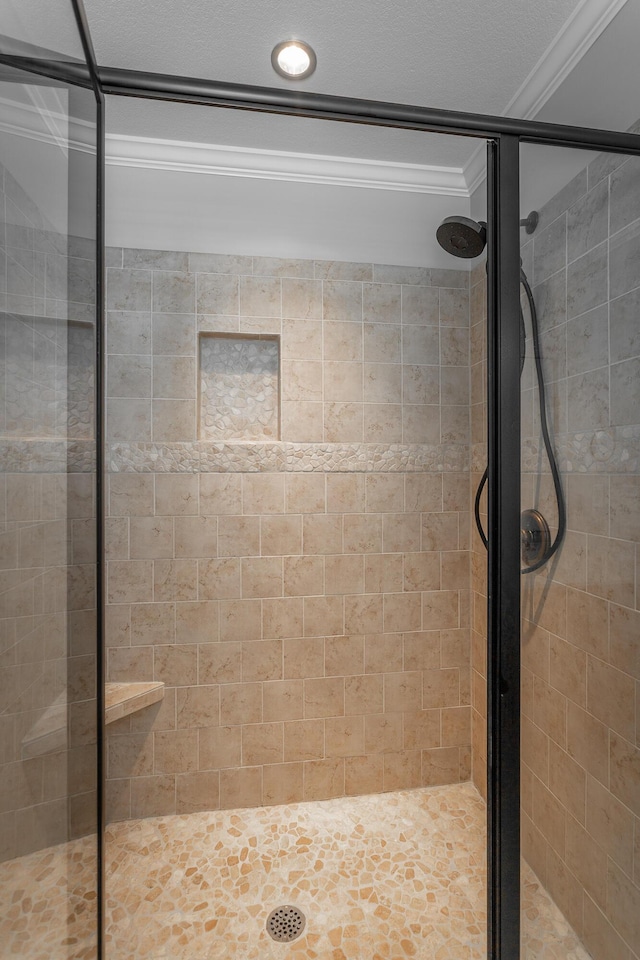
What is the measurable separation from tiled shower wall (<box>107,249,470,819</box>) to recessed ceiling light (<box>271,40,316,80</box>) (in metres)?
0.48

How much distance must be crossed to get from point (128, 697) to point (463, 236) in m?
1.53

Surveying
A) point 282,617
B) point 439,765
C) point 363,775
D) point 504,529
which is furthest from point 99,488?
point 439,765

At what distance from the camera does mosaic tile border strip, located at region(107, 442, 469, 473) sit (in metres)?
1.55

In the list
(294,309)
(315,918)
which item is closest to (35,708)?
(315,918)

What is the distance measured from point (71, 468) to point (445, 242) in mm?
1132

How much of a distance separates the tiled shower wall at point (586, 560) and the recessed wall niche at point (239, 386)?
88 cm

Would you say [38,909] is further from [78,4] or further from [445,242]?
[445,242]

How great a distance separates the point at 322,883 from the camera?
1336mm

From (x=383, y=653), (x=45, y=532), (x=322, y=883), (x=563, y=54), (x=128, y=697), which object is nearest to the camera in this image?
(x=45, y=532)

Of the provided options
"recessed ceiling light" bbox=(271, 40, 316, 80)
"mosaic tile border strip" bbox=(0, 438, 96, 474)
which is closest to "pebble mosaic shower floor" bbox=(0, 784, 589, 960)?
"mosaic tile border strip" bbox=(0, 438, 96, 474)

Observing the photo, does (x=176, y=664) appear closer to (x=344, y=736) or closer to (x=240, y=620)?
(x=240, y=620)

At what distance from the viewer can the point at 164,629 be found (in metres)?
1.57

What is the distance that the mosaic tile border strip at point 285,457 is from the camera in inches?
61.0

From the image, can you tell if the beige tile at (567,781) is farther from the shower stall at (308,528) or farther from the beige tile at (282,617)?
the beige tile at (282,617)
